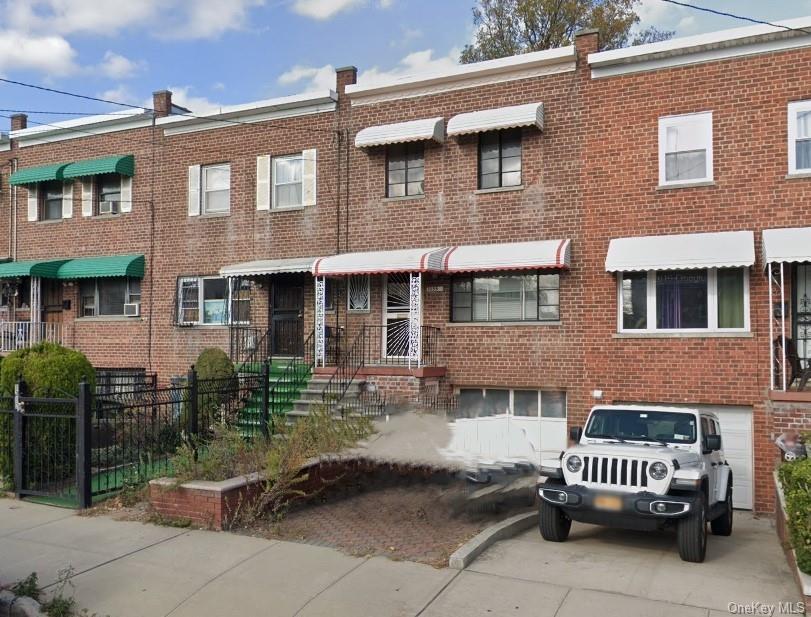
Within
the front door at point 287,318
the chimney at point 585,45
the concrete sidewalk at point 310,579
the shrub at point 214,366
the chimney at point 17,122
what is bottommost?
the concrete sidewalk at point 310,579

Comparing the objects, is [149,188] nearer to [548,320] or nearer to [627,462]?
[548,320]

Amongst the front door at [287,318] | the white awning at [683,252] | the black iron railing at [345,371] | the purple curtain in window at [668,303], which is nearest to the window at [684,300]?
the purple curtain in window at [668,303]

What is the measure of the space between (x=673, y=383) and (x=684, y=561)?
17.6ft

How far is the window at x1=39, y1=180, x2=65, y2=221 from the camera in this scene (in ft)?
64.3

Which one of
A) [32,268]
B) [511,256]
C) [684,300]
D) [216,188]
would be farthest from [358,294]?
[32,268]

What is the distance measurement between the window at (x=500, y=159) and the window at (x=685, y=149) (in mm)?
2666

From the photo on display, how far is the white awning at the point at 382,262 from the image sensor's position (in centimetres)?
1376

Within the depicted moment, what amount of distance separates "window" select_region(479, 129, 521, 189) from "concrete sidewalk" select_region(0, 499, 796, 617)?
7880 millimetres

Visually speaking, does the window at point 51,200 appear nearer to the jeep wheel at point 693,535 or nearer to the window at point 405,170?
the window at point 405,170

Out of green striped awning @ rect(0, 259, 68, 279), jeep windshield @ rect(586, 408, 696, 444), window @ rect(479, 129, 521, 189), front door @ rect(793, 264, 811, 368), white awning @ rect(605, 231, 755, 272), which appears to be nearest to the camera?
jeep windshield @ rect(586, 408, 696, 444)

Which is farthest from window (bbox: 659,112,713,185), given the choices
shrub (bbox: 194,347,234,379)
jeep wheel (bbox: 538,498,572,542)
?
shrub (bbox: 194,347,234,379)

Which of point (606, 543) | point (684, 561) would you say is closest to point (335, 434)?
point (606, 543)

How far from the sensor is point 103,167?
1814 centimetres

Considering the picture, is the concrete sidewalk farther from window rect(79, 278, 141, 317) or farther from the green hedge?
window rect(79, 278, 141, 317)
